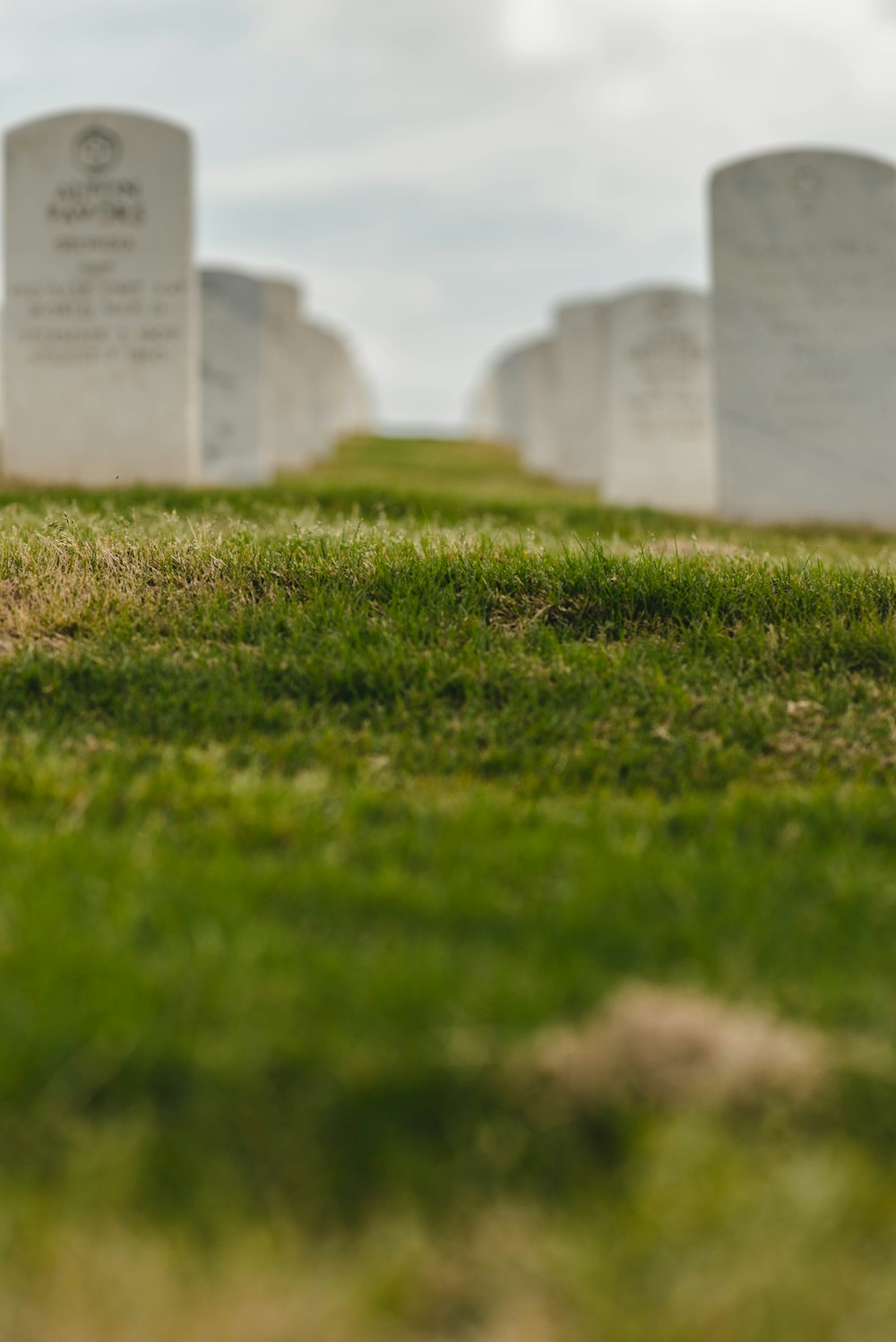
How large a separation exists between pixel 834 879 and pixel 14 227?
33.6 feet

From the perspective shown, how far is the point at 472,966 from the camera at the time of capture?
2600 millimetres

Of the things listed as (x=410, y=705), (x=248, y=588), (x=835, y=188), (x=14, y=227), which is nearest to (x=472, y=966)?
(x=410, y=705)

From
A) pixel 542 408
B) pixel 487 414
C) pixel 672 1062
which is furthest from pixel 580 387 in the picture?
pixel 487 414

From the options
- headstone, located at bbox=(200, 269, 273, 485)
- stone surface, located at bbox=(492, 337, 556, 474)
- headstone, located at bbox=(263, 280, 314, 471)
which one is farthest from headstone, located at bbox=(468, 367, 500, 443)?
headstone, located at bbox=(200, 269, 273, 485)

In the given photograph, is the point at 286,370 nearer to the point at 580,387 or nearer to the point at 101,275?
the point at 580,387

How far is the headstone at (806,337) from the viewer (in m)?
11.8

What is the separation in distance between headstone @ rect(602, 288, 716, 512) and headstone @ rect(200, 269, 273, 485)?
460 cm

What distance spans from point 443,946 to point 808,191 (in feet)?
36.0

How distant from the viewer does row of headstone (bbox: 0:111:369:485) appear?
11.0 meters

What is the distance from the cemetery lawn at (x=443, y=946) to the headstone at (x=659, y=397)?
10443mm

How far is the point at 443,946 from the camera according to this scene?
8.89 ft

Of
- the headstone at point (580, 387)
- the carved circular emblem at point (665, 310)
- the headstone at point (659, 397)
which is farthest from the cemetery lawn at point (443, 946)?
the headstone at point (580, 387)

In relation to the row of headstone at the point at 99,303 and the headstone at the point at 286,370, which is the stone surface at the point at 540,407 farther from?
the row of headstone at the point at 99,303

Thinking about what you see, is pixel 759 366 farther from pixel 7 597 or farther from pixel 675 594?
pixel 7 597
